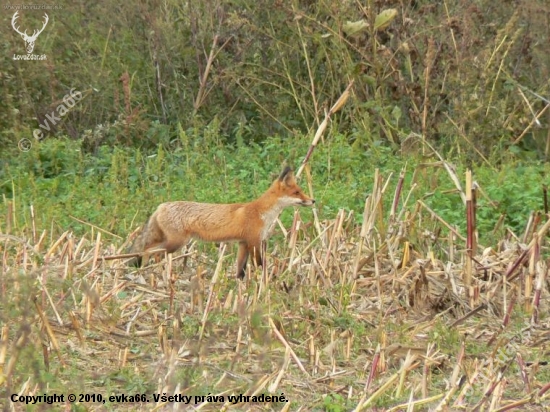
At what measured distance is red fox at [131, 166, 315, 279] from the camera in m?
7.97

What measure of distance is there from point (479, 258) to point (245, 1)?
5554 mm

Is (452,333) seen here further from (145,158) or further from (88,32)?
(88,32)

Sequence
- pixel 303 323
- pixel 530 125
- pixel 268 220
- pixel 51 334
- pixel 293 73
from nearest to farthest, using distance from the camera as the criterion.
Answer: pixel 51 334
pixel 303 323
pixel 268 220
pixel 530 125
pixel 293 73

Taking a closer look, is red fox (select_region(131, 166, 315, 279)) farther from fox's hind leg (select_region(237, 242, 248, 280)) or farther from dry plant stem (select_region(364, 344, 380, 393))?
dry plant stem (select_region(364, 344, 380, 393))

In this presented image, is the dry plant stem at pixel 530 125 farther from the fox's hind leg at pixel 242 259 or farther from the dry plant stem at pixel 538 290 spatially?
the dry plant stem at pixel 538 290

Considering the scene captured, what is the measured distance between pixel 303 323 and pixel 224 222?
2200mm

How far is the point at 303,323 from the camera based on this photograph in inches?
237

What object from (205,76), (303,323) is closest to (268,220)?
(303,323)

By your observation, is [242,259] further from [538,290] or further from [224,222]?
[538,290]

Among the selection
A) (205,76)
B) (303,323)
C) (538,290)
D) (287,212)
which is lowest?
(287,212)

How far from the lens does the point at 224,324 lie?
19.7ft

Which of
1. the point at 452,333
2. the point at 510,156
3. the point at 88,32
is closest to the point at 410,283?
the point at 452,333

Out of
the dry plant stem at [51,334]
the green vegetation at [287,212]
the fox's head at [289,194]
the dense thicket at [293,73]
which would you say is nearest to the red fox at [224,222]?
the fox's head at [289,194]

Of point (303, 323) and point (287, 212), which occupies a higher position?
point (303, 323)
